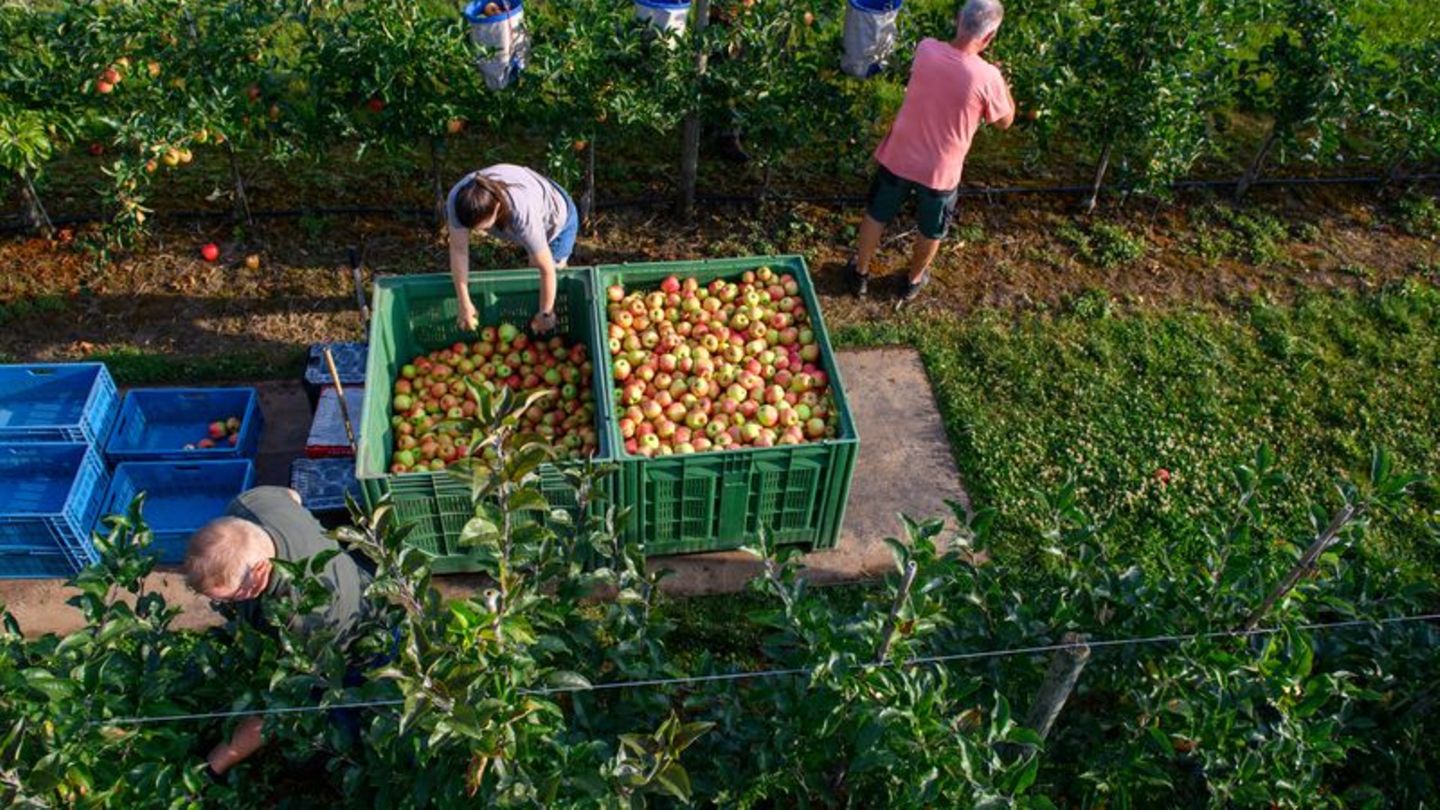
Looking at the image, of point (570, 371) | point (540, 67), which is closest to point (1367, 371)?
point (570, 371)

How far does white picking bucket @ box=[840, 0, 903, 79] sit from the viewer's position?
25.6 ft

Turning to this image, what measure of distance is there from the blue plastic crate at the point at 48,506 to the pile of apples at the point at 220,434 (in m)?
0.56

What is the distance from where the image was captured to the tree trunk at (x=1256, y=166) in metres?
8.88

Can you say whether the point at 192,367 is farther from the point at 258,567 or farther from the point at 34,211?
the point at 258,567

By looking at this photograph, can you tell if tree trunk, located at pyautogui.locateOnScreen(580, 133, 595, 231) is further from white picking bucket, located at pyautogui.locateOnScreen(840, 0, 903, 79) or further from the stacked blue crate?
the stacked blue crate

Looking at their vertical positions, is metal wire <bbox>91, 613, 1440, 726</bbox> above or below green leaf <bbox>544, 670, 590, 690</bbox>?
below

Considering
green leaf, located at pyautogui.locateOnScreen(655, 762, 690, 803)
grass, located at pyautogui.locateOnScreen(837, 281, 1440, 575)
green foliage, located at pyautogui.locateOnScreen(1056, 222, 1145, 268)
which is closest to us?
green leaf, located at pyautogui.locateOnScreen(655, 762, 690, 803)

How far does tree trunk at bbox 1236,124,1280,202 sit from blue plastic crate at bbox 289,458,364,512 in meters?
7.51

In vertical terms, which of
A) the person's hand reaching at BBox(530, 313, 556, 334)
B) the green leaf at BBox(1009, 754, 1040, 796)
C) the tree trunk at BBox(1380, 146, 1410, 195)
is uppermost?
the green leaf at BBox(1009, 754, 1040, 796)

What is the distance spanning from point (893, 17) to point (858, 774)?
5.72m

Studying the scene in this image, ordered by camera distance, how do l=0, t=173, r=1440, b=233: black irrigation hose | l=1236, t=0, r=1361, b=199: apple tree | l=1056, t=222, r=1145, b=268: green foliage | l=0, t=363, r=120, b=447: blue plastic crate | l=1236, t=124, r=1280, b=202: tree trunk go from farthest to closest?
1. l=1236, t=124, r=1280, b=202: tree trunk
2. l=1056, t=222, r=1145, b=268: green foliage
3. l=0, t=173, r=1440, b=233: black irrigation hose
4. l=1236, t=0, r=1361, b=199: apple tree
5. l=0, t=363, r=120, b=447: blue plastic crate

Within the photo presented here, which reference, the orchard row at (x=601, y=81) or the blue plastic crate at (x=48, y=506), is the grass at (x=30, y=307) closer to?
the orchard row at (x=601, y=81)

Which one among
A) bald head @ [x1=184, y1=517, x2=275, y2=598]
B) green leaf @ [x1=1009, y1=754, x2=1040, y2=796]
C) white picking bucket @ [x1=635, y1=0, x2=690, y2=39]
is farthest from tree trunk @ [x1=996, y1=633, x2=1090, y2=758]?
white picking bucket @ [x1=635, y1=0, x2=690, y2=39]

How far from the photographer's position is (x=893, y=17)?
782 centimetres
